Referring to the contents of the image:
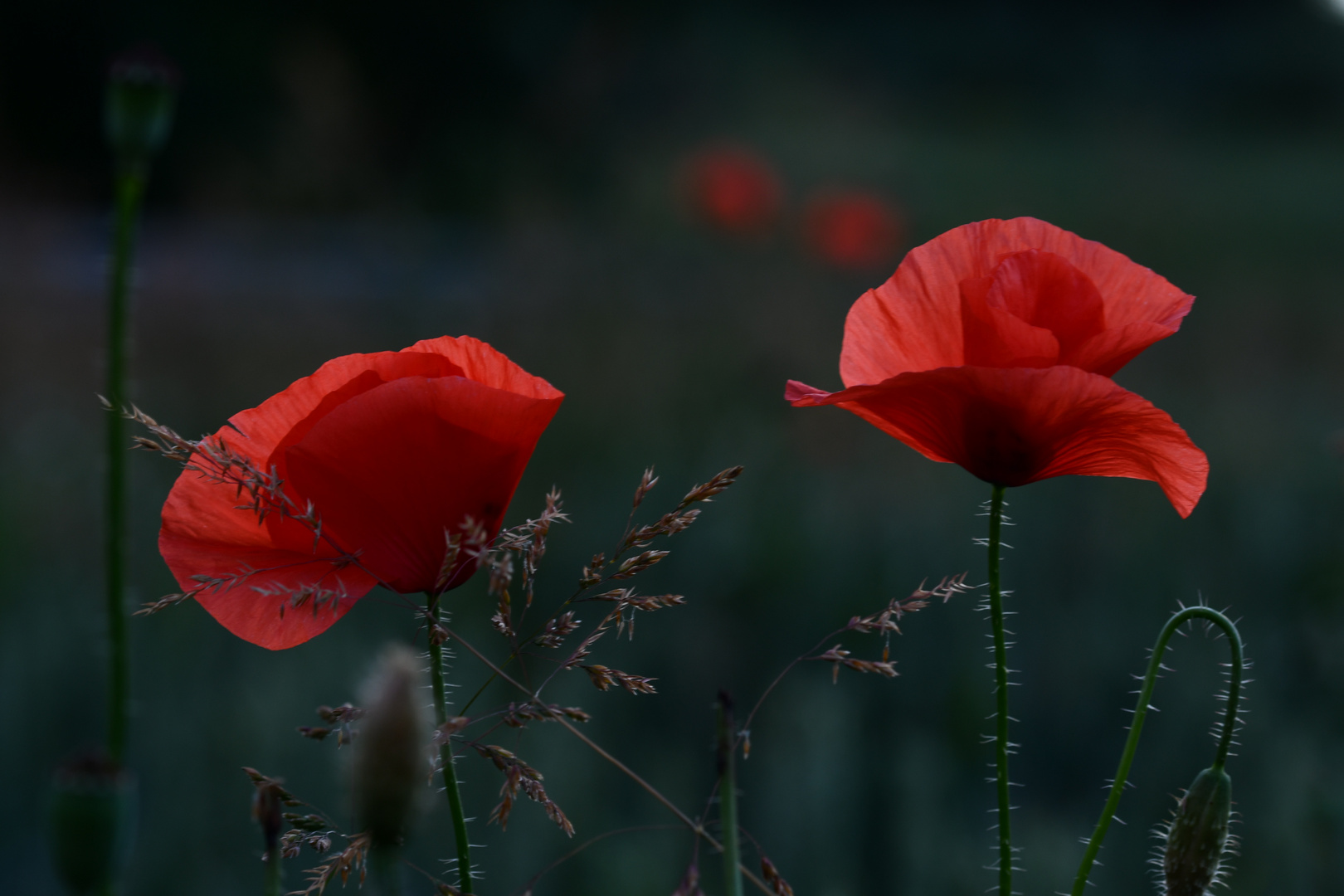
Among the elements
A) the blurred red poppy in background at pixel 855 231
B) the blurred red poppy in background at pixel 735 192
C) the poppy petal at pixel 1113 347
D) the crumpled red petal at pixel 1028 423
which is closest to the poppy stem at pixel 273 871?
the crumpled red petal at pixel 1028 423

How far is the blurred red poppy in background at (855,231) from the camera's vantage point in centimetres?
371

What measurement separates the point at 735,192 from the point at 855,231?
1.53 ft

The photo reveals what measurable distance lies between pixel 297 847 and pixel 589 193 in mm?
8156

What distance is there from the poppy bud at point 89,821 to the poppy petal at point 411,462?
176 millimetres

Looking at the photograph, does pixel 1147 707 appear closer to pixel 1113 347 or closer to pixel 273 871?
pixel 1113 347

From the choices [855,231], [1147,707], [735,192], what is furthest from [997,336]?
[735,192]

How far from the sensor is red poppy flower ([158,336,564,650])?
40cm

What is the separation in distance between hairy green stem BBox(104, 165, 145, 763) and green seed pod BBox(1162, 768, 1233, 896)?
0.34 m

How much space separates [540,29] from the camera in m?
11.8

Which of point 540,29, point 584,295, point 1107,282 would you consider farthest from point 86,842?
point 540,29

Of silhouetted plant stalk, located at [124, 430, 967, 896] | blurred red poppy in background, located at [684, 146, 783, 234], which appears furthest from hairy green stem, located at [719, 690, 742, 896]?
blurred red poppy in background, located at [684, 146, 783, 234]

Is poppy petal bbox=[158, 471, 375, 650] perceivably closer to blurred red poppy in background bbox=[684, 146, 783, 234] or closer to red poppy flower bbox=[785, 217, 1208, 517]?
red poppy flower bbox=[785, 217, 1208, 517]

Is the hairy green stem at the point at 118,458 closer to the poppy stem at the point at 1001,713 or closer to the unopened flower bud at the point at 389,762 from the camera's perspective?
the unopened flower bud at the point at 389,762

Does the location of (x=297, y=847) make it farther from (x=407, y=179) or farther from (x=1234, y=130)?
(x=1234, y=130)
